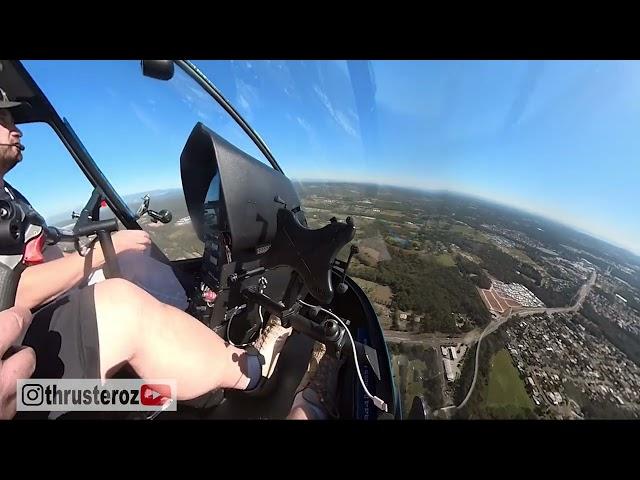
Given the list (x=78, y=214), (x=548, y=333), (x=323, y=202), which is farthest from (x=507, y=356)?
(x=78, y=214)

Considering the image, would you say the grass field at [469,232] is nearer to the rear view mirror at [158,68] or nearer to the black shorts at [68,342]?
the rear view mirror at [158,68]

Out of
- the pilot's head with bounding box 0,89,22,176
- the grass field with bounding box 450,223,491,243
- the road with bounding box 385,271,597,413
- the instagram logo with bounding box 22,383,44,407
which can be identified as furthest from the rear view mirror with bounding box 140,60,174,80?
the grass field with bounding box 450,223,491,243

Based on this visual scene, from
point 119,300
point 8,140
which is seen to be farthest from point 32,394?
point 8,140

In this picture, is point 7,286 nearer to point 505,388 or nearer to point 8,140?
point 8,140

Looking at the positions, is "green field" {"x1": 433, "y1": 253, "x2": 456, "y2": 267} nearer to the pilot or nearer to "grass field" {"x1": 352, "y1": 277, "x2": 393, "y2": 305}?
"grass field" {"x1": 352, "y1": 277, "x2": 393, "y2": 305}

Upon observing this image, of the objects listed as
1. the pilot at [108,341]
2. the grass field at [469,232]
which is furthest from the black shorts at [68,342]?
the grass field at [469,232]
